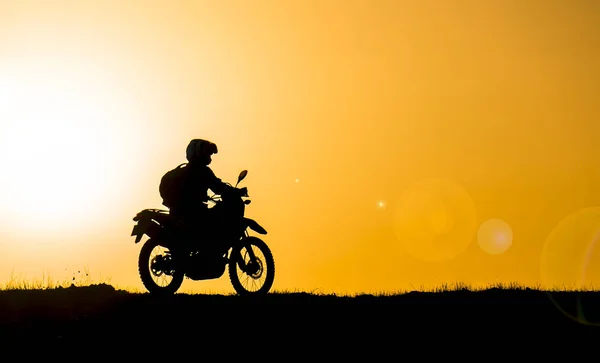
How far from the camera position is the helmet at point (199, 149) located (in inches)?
534

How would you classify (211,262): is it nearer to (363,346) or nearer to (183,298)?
(183,298)

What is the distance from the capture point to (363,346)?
8789 millimetres

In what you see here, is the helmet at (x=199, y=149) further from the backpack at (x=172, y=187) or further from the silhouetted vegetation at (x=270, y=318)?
the silhouetted vegetation at (x=270, y=318)

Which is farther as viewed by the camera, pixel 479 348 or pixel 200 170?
pixel 200 170

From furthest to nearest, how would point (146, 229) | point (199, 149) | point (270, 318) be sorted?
point (199, 149) < point (146, 229) < point (270, 318)

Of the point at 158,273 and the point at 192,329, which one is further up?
the point at 158,273

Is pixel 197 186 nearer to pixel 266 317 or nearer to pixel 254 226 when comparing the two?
pixel 254 226

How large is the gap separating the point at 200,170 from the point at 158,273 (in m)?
2.06

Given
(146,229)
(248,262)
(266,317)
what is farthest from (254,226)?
(266,317)

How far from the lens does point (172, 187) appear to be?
13414 millimetres

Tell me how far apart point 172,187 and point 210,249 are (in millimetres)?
1377

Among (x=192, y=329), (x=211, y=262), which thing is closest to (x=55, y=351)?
(x=192, y=329)

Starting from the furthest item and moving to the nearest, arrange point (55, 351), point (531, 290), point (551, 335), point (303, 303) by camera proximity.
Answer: point (531, 290) → point (303, 303) → point (551, 335) → point (55, 351)

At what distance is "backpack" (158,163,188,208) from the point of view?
13.4 m
